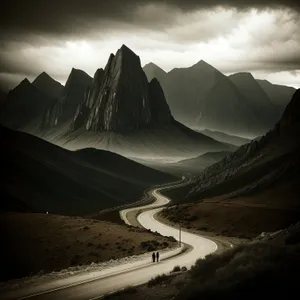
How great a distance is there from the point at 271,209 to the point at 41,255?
56.5 metres

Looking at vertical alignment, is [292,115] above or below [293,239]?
above

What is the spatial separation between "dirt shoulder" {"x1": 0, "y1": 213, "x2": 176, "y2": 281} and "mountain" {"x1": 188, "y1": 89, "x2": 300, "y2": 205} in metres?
62.1

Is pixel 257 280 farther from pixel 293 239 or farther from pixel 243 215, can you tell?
pixel 243 215

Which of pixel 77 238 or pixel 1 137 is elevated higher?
pixel 1 137

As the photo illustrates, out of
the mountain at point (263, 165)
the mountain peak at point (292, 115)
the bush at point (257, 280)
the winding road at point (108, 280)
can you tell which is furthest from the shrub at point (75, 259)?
the mountain peak at point (292, 115)

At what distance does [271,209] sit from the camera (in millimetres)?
92375

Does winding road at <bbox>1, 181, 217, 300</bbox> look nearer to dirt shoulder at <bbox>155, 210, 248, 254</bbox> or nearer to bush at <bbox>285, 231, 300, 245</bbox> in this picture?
dirt shoulder at <bbox>155, 210, 248, 254</bbox>

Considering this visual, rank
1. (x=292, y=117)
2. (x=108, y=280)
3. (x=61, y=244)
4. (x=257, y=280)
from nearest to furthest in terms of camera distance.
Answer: (x=257, y=280), (x=108, y=280), (x=61, y=244), (x=292, y=117)

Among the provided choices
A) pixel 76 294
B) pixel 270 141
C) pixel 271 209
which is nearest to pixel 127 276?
pixel 76 294

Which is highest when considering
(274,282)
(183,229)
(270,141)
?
(270,141)

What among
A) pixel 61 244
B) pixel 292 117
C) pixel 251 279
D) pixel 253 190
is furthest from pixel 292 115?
pixel 251 279

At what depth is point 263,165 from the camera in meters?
133

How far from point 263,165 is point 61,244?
9066 cm

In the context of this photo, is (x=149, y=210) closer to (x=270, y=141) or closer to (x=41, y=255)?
(x=270, y=141)
